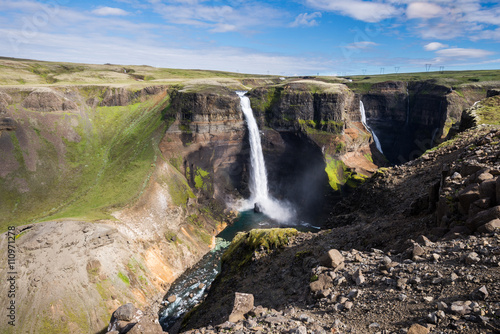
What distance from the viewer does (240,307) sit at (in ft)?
40.1

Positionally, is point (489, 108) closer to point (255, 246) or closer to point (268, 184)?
point (255, 246)

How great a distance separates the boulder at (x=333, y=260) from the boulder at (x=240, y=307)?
12.9 feet

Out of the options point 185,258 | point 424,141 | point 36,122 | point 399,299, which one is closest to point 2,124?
point 36,122

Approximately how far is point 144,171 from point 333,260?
165 ft

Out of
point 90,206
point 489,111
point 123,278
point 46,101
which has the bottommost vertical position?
point 123,278

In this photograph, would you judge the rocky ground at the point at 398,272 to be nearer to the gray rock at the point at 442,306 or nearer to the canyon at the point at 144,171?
the gray rock at the point at 442,306

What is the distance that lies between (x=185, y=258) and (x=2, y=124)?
47.6 m

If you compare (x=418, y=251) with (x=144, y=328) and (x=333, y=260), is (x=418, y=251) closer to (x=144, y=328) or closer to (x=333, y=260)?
(x=333, y=260)

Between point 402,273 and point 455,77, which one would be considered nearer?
point 402,273

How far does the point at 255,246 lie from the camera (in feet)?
74.1

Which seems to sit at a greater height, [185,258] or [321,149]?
[321,149]

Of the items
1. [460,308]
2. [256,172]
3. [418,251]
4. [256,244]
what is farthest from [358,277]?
[256,172]

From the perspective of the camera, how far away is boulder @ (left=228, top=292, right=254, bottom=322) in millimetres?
11492

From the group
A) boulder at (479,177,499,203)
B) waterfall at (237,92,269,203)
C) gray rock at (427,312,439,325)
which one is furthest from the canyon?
gray rock at (427,312,439,325)
